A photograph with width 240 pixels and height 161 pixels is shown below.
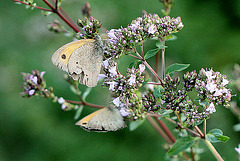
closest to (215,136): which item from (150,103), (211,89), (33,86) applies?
(211,89)

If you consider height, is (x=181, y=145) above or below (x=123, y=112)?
below

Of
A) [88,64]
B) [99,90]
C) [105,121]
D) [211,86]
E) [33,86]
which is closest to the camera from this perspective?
[211,86]

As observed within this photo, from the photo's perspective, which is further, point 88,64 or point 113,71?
point 88,64

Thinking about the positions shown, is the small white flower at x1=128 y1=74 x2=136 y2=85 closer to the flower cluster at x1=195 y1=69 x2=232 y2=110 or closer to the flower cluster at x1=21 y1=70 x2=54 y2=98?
the flower cluster at x1=195 y1=69 x2=232 y2=110

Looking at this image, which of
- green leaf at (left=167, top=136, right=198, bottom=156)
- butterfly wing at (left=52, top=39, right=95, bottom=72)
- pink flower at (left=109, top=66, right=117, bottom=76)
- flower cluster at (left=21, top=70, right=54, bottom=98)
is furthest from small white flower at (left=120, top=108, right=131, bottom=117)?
flower cluster at (left=21, top=70, right=54, bottom=98)

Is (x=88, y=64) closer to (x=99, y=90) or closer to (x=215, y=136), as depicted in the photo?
(x=215, y=136)

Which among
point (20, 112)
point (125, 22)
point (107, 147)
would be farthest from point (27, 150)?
point (125, 22)

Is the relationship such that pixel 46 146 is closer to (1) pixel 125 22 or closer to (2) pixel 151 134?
(2) pixel 151 134
